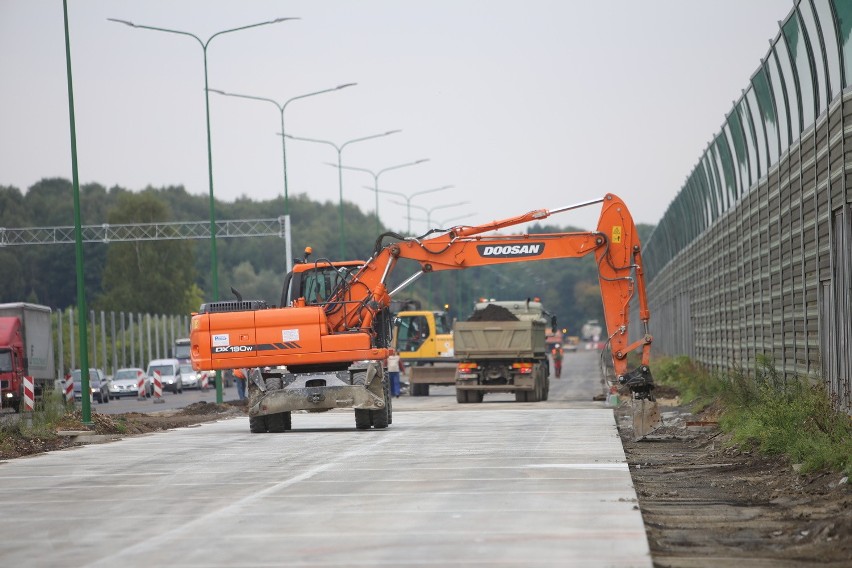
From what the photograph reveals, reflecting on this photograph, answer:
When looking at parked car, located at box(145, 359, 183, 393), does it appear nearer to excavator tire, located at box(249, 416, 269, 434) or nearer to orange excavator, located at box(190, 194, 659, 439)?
orange excavator, located at box(190, 194, 659, 439)

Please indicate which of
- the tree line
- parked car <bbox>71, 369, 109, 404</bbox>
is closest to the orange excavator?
parked car <bbox>71, 369, 109, 404</bbox>

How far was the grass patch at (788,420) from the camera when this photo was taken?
14.3m

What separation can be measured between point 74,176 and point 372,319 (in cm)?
667

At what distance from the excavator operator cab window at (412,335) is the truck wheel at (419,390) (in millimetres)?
1664

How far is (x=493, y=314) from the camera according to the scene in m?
43.1

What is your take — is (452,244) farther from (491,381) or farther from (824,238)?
(491,381)

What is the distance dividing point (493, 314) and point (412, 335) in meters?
7.94

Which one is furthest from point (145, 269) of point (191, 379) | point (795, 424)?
point (795, 424)

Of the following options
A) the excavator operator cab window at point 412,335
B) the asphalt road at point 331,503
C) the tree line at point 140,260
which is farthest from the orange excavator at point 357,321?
the tree line at point 140,260

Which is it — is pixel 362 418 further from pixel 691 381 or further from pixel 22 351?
pixel 22 351

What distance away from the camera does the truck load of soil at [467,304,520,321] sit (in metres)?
42.5

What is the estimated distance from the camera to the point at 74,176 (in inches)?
1133

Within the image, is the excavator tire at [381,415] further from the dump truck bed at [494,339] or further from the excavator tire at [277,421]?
the dump truck bed at [494,339]

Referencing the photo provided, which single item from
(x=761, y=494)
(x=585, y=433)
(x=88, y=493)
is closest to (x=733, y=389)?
(x=585, y=433)
